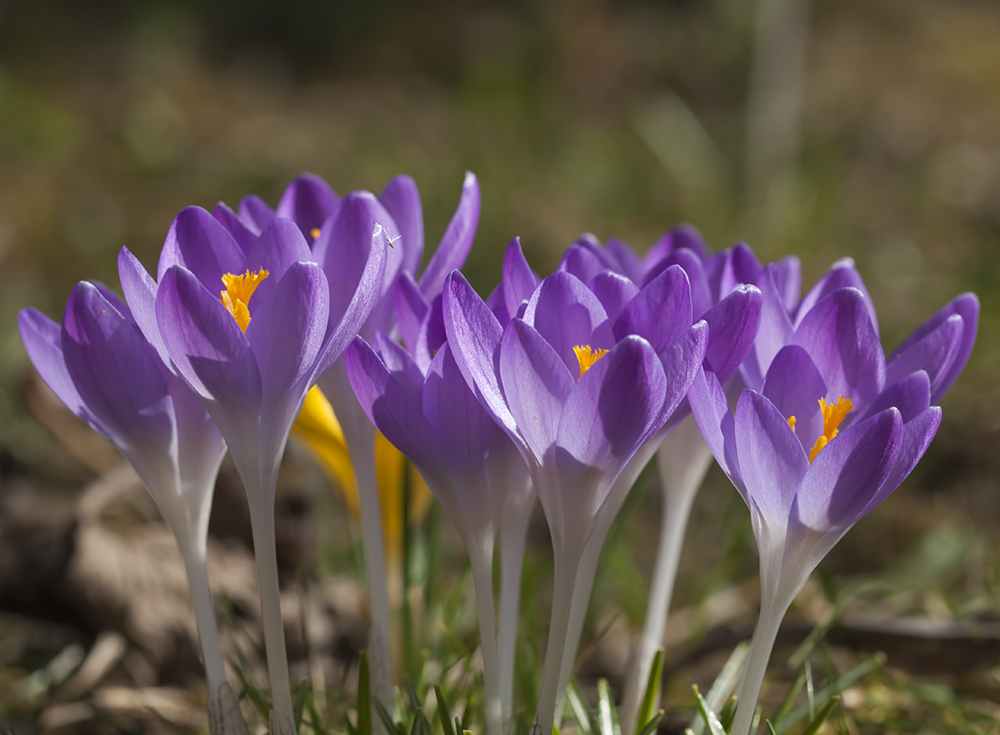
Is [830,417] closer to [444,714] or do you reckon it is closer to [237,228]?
[444,714]

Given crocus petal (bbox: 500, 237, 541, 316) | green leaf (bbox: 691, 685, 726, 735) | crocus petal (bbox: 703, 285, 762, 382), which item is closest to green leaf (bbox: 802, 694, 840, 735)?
green leaf (bbox: 691, 685, 726, 735)

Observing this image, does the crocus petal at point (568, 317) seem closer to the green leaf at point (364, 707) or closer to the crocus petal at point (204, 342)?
the crocus petal at point (204, 342)

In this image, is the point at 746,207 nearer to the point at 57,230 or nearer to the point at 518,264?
the point at 57,230

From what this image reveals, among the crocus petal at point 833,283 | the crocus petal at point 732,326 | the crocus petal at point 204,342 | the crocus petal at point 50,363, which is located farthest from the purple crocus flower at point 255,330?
the crocus petal at point 833,283

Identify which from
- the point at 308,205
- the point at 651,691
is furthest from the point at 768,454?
the point at 308,205

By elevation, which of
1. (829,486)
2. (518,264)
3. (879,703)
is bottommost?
(879,703)

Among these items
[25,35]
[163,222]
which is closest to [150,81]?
[25,35]
